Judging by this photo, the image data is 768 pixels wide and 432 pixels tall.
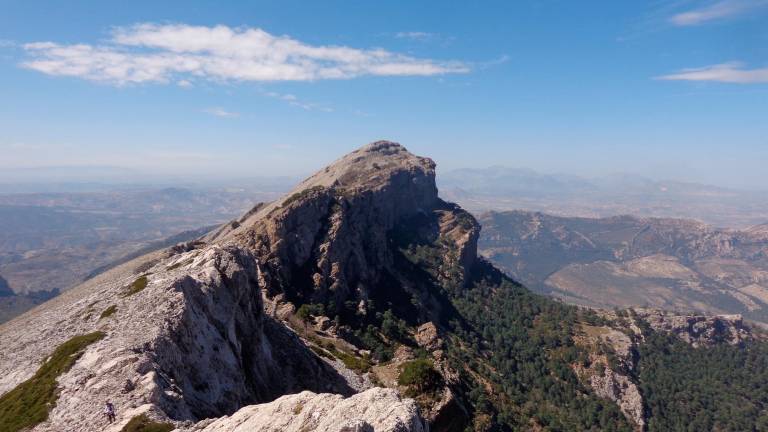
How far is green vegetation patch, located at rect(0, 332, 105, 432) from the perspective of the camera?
28.0 m

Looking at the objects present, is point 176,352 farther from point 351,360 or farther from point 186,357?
point 351,360

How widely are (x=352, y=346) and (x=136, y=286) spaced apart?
43591 mm

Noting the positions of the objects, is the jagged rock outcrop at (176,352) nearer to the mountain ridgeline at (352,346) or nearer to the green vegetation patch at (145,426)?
the mountain ridgeline at (352,346)

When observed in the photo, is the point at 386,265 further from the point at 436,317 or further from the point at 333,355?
the point at 333,355

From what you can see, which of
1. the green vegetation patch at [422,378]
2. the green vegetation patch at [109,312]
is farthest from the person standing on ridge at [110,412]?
the green vegetation patch at [422,378]

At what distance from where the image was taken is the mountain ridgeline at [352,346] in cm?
2959

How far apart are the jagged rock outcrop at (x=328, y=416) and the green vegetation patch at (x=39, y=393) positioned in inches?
479

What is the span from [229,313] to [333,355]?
27.9 m

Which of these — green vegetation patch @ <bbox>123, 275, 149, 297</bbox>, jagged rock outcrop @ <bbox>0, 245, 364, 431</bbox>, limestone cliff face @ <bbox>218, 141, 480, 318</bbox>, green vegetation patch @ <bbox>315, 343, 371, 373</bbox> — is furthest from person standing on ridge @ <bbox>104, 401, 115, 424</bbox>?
limestone cliff face @ <bbox>218, 141, 480, 318</bbox>

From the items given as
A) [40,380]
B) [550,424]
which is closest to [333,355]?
[40,380]

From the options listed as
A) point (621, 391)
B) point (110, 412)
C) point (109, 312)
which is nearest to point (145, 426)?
point (110, 412)

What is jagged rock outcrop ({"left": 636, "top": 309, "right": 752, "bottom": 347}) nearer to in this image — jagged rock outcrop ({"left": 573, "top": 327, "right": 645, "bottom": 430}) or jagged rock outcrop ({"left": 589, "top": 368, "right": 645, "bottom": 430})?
jagged rock outcrop ({"left": 573, "top": 327, "right": 645, "bottom": 430})

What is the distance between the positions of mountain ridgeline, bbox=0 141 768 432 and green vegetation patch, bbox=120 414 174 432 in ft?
0.67

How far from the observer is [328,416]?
2364 centimetres
